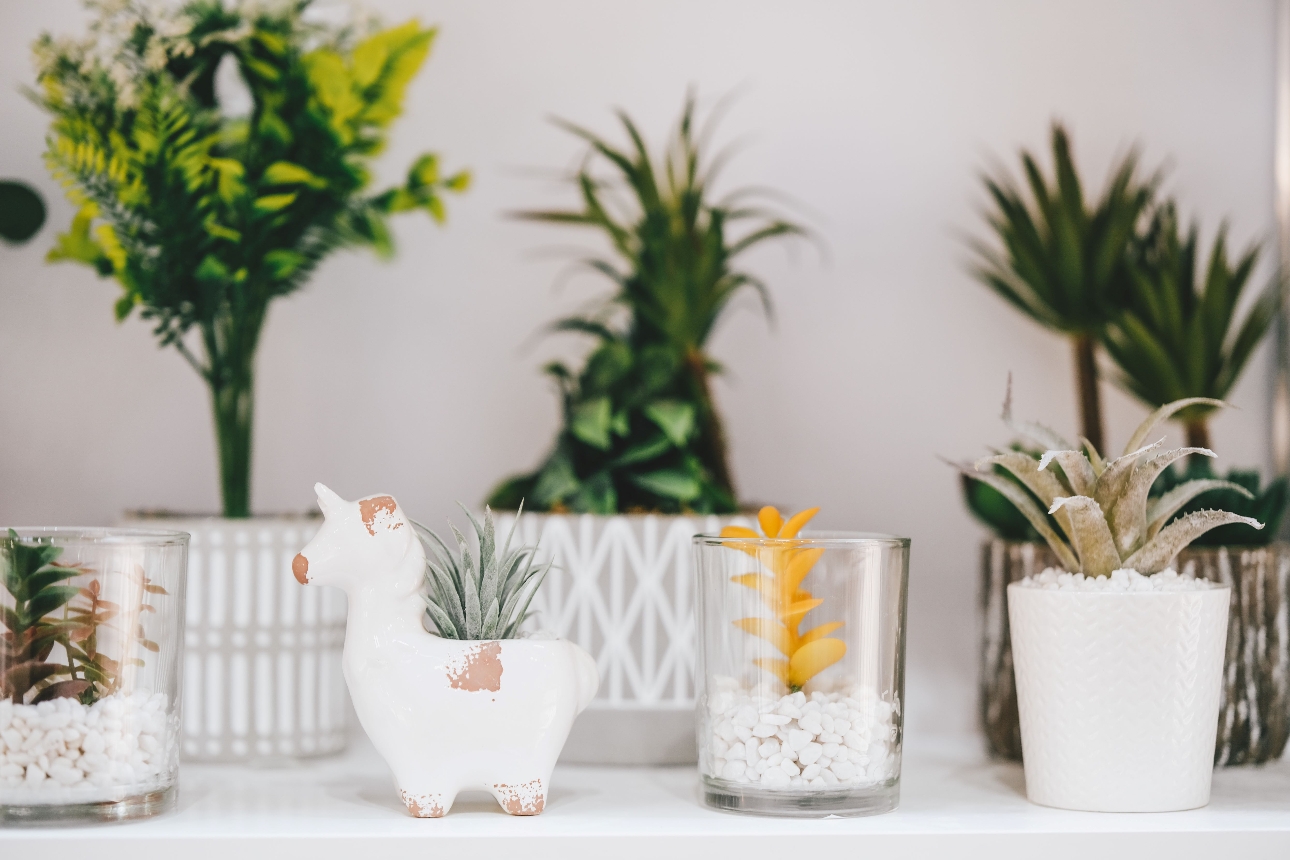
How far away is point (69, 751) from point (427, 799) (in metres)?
Answer: 0.20

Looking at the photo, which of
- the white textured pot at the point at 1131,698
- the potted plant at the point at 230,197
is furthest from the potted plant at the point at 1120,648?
the potted plant at the point at 230,197

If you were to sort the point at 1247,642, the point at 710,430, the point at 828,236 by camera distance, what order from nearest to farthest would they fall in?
the point at 1247,642 → the point at 710,430 → the point at 828,236

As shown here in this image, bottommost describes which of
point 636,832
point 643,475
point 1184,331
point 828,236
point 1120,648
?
point 636,832

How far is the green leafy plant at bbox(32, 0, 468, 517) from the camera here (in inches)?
32.2

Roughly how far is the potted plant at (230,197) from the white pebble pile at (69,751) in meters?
0.20

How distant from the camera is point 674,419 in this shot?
33.6 inches

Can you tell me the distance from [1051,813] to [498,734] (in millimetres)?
342

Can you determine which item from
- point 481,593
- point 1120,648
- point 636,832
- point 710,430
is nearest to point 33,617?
point 481,593

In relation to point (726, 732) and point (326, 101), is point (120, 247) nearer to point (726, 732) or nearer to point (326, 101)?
point (326, 101)

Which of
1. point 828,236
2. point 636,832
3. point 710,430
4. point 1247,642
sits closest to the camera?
point 636,832

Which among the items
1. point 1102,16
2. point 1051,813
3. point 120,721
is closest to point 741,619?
point 1051,813

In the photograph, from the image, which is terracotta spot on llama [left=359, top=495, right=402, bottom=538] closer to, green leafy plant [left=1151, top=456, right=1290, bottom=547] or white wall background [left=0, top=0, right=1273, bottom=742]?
white wall background [left=0, top=0, right=1273, bottom=742]

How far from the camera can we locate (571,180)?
39.6 inches

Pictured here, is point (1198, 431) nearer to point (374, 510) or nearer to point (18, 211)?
point (374, 510)
